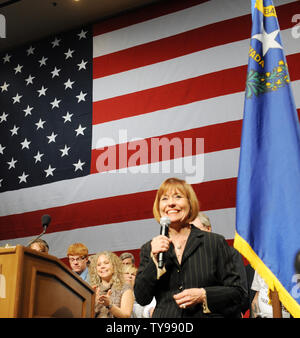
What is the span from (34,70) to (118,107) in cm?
159

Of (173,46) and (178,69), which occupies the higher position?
(173,46)

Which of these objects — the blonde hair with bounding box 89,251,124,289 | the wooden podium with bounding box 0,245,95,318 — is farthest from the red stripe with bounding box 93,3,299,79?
the wooden podium with bounding box 0,245,95,318

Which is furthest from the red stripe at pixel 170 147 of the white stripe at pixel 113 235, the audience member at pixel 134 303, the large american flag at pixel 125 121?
the audience member at pixel 134 303

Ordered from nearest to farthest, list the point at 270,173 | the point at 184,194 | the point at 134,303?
the point at 184,194 → the point at 270,173 → the point at 134,303

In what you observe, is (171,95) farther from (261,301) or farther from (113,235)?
(261,301)

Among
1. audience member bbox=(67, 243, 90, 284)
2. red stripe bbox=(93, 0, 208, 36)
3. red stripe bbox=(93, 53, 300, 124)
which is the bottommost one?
audience member bbox=(67, 243, 90, 284)

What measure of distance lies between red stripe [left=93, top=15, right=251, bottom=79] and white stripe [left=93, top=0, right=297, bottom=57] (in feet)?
0.21

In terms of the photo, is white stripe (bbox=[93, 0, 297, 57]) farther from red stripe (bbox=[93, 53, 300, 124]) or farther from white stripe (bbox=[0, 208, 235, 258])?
white stripe (bbox=[0, 208, 235, 258])

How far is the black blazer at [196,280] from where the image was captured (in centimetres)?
177

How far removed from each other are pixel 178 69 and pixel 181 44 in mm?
314

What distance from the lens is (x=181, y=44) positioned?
17.4 ft

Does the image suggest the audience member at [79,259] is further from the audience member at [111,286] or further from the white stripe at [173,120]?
the white stripe at [173,120]

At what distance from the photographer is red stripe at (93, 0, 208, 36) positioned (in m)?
5.43

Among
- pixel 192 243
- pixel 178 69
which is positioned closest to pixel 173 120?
Answer: pixel 178 69
